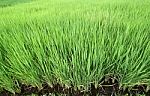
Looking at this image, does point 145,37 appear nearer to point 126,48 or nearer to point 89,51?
point 126,48

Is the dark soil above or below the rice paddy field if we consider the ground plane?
below

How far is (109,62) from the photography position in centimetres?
101

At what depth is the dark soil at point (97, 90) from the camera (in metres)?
1.00

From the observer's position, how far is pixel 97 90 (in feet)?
3.31

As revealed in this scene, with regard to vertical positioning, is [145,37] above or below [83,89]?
above

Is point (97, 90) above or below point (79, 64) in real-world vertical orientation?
below

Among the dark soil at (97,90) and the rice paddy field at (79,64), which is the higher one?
the rice paddy field at (79,64)

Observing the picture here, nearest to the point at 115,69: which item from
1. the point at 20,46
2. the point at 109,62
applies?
the point at 109,62

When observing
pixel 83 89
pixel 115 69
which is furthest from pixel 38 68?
pixel 115 69

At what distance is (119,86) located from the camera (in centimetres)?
101

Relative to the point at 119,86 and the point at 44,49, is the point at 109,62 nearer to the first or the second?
the point at 119,86

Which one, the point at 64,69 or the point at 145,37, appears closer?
the point at 64,69

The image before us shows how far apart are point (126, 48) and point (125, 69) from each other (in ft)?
0.35

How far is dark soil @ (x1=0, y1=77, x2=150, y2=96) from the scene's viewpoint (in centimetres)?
100
